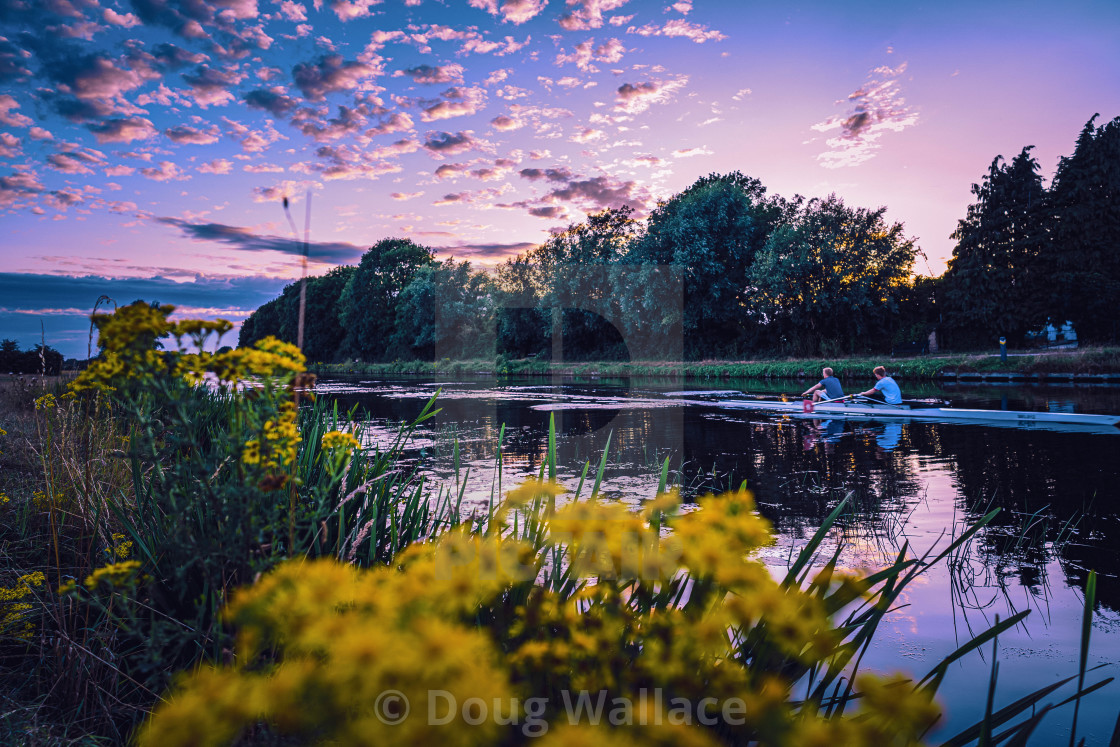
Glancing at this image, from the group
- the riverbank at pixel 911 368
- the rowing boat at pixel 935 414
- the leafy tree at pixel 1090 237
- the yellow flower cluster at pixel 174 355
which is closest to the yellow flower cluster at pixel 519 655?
the yellow flower cluster at pixel 174 355

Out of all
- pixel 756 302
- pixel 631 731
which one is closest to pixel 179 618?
pixel 631 731

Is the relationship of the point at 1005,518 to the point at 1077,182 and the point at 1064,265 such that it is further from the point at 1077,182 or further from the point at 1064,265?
the point at 1077,182

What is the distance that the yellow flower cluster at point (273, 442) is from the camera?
1.41m

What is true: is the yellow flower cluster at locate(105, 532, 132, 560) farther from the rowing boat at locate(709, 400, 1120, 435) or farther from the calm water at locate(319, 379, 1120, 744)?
the rowing boat at locate(709, 400, 1120, 435)

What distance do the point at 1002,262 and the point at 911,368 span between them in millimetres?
13891

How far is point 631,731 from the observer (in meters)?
0.97

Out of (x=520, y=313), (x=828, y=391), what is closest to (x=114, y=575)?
(x=828, y=391)

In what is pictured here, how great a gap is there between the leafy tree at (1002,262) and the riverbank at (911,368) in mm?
6243

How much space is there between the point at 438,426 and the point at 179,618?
482 inches

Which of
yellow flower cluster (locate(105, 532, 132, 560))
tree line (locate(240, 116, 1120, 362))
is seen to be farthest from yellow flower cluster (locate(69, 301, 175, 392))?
tree line (locate(240, 116, 1120, 362))

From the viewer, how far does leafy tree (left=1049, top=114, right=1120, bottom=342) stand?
30.2 meters

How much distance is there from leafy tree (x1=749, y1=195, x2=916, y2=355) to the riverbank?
3.60 metres

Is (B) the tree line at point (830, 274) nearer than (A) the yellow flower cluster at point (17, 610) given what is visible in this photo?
No

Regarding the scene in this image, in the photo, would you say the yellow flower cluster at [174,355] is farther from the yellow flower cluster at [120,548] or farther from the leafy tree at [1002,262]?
the leafy tree at [1002,262]
